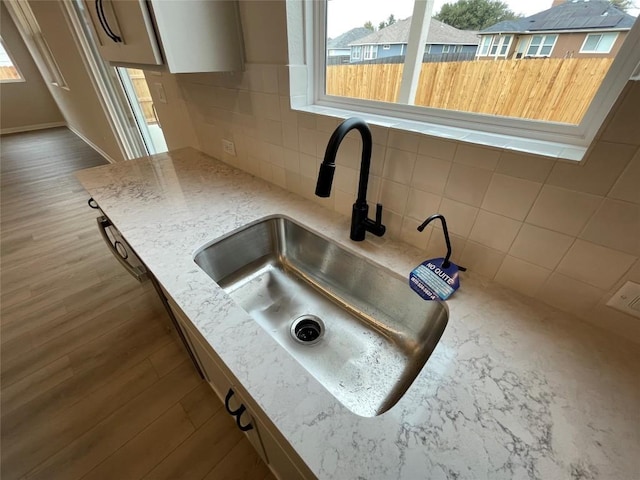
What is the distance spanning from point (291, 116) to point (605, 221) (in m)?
0.89

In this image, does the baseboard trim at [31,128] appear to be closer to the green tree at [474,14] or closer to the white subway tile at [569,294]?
the green tree at [474,14]

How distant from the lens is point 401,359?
725 mm

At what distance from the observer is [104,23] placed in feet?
3.15

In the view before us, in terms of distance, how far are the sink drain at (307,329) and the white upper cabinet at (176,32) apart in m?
0.96

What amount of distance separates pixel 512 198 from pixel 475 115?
0.83ft

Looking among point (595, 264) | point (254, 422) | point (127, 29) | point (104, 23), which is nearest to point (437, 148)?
point (595, 264)

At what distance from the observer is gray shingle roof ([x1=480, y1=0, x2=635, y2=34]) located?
0.48 m

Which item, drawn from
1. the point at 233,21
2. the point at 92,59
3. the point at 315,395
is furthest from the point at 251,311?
the point at 92,59

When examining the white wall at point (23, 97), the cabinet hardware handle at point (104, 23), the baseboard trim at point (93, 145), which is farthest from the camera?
the white wall at point (23, 97)

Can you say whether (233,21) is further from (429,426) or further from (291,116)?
(429,426)

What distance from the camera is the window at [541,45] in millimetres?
546

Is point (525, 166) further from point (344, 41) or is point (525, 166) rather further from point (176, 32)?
point (176, 32)

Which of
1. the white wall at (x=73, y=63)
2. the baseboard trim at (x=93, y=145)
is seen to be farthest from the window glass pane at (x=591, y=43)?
the baseboard trim at (x=93, y=145)

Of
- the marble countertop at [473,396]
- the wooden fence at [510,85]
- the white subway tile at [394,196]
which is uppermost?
the wooden fence at [510,85]
